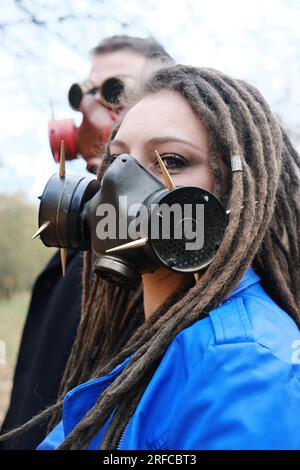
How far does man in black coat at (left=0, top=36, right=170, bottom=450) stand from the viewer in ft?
7.57

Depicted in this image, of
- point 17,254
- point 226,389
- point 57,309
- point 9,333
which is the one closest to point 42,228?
point 57,309

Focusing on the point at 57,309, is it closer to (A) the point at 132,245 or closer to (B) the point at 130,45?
(A) the point at 132,245

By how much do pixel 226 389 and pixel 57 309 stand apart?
5.15ft

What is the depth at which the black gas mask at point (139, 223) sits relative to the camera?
1.39 m

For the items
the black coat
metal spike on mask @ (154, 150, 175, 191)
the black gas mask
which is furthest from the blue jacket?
the black coat

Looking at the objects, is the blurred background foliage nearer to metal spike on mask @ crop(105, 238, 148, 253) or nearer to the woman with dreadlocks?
the woman with dreadlocks

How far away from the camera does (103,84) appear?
2.88m

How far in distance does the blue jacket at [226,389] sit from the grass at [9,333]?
12.1 ft

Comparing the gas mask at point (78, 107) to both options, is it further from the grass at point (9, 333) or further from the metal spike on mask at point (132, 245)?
the grass at point (9, 333)

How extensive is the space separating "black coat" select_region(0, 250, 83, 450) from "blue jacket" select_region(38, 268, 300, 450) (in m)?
1.12

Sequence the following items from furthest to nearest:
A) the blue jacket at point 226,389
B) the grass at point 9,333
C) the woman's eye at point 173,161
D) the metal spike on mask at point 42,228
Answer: the grass at point 9,333
the metal spike on mask at point 42,228
the woman's eye at point 173,161
the blue jacket at point 226,389

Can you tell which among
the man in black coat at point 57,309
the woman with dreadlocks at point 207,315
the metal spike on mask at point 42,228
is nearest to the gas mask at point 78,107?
the man in black coat at point 57,309
